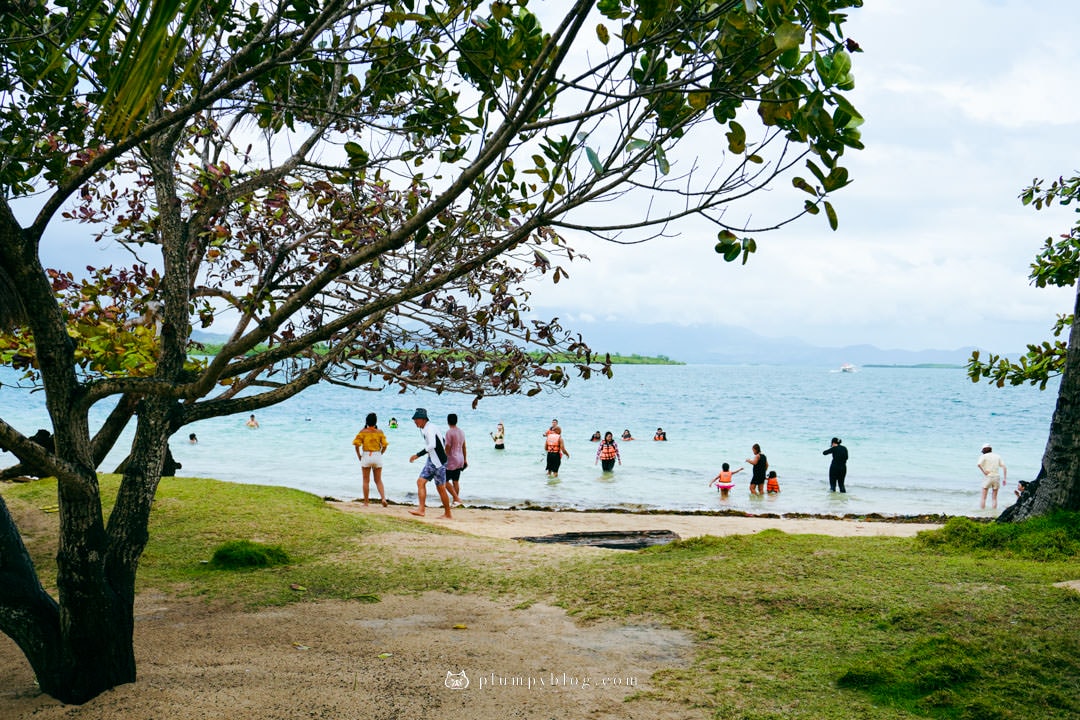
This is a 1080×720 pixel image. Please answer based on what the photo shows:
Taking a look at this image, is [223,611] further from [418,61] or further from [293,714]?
[418,61]

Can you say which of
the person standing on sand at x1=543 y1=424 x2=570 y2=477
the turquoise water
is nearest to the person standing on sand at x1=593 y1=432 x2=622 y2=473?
the turquoise water

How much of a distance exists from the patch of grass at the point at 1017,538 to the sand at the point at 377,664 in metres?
4.24

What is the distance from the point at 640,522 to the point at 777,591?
9.41 metres

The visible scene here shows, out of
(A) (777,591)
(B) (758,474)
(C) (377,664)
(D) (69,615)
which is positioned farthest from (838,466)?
(D) (69,615)

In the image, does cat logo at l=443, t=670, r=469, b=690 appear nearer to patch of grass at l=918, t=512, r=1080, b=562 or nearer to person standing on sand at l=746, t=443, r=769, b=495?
patch of grass at l=918, t=512, r=1080, b=562

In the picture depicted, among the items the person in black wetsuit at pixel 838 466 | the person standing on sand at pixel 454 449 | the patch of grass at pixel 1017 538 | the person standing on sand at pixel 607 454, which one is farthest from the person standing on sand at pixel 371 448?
the person in black wetsuit at pixel 838 466

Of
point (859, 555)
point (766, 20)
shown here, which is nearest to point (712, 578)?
point (859, 555)

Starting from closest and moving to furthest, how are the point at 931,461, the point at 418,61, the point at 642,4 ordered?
1. the point at 642,4
2. the point at 418,61
3. the point at 931,461

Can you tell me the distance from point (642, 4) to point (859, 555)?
5.98m

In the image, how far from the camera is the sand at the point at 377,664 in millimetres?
4285

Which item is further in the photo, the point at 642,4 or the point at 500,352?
the point at 500,352

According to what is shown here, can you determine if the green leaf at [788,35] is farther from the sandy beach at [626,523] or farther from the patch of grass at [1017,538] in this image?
the sandy beach at [626,523]

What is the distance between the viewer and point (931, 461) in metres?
33.9

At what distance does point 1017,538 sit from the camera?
8.05m
